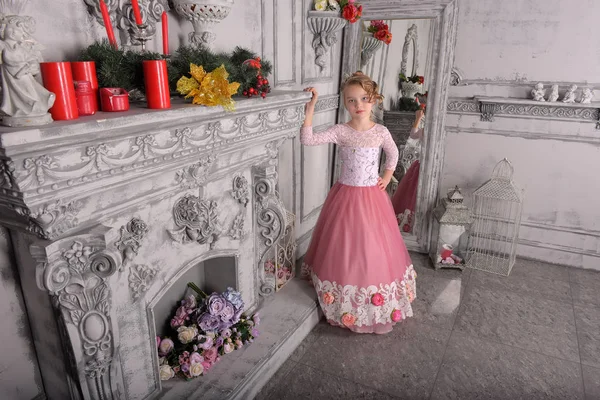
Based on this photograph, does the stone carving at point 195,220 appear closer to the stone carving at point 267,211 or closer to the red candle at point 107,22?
the stone carving at point 267,211

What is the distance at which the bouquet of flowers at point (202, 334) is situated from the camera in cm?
228

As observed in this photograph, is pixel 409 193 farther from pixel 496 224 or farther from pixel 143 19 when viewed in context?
pixel 143 19

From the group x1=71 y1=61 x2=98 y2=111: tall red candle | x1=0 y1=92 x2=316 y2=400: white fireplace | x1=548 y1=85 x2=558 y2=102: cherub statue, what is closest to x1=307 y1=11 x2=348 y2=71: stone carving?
x1=0 y1=92 x2=316 y2=400: white fireplace

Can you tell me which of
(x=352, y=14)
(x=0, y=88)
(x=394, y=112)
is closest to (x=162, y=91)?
(x=0, y=88)

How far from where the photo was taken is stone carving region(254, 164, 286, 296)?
2.59 metres

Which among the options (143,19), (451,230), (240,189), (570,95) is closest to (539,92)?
(570,95)

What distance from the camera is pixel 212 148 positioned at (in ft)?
6.51

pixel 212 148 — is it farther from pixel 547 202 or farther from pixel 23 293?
pixel 547 202

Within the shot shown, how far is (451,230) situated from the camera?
372 cm

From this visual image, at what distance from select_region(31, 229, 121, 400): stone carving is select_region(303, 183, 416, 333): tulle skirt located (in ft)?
4.86

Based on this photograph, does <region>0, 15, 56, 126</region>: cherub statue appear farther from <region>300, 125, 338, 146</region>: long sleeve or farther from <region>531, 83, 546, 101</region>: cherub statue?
<region>531, 83, 546, 101</region>: cherub statue

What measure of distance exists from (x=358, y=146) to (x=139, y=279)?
1585 mm

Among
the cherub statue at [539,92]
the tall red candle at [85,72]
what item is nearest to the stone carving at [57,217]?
the tall red candle at [85,72]

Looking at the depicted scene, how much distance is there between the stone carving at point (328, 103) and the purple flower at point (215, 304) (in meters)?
1.81
